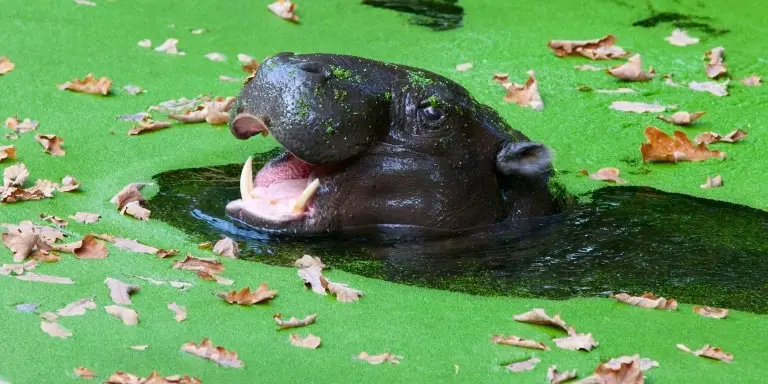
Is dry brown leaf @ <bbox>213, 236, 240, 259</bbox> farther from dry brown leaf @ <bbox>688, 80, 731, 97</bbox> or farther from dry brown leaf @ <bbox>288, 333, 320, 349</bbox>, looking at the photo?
dry brown leaf @ <bbox>688, 80, 731, 97</bbox>

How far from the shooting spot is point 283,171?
7125mm

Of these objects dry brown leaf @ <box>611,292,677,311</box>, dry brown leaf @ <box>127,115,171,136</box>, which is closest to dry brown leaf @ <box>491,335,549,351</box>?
dry brown leaf @ <box>611,292,677,311</box>

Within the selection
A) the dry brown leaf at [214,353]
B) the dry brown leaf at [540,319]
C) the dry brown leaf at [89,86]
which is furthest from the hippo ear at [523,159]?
the dry brown leaf at [89,86]

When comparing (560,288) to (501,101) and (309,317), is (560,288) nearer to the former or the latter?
(309,317)

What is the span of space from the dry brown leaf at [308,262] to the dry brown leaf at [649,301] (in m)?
1.41

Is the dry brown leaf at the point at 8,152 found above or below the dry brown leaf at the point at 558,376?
below

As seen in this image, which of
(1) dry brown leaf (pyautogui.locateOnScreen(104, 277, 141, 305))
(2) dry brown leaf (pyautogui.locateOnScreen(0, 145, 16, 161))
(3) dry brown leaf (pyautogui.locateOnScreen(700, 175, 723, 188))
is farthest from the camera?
(3) dry brown leaf (pyautogui.locateOnScreen(700, 175, 723, 188))

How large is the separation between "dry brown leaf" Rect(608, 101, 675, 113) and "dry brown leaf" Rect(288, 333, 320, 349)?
15.1 feet

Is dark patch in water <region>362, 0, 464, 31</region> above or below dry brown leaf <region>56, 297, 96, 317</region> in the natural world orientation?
below

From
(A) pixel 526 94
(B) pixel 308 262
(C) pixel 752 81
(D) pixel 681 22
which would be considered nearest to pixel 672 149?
(A) pixel 526 94

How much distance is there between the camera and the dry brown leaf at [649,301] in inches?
239

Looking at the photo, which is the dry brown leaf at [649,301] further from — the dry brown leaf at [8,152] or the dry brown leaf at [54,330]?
the dry brown leaf at [8,152]

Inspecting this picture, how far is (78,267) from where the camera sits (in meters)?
5.88

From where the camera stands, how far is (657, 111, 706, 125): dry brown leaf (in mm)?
9055
